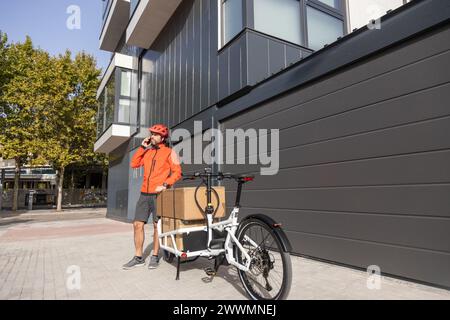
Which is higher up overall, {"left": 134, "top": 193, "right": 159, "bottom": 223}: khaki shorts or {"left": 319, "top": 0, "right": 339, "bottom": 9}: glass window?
{"left": 319, "top": 0, "right": 339, "bottom": 9}: glass window

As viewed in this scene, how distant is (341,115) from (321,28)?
4.39 metres

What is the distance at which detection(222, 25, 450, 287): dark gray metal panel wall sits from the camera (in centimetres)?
332

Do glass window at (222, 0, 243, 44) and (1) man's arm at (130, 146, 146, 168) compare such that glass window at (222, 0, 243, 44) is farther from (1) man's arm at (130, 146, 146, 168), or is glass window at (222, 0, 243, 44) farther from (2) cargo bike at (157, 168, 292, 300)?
(2) cargo bike at (157, 168, 292, 300)

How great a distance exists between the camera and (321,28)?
25.7 feet

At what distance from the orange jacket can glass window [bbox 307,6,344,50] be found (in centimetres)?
478

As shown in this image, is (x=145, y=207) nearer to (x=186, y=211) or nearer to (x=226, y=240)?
(x=186, y=211)

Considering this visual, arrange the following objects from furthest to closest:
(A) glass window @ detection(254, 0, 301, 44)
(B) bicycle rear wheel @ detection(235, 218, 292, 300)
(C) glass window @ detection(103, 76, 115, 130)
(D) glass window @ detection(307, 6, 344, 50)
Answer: (C) glass window @ detection(103, 76, 115, 130) → (D) glass window @ detection(307, 6, 344, 50) → (A) glass window @ detection(254, 0, 301, 44) → (B) bicycle rear wheel @ detection(235, 218, 292, 300)

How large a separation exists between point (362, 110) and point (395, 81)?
528 mm

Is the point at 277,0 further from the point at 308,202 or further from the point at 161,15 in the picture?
the point at 161,15

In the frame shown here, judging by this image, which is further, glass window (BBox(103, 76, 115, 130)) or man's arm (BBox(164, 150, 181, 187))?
glass window (BBox(103, 76, 115, 130))

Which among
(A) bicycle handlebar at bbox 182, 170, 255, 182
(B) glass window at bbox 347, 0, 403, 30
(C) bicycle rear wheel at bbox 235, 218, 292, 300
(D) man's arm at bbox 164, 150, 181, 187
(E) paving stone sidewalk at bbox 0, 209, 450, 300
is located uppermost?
(B) glass window at bbox 347, 0, 403, 30

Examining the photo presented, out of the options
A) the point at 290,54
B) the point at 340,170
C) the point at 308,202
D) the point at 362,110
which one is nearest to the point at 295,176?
the point at 308,202

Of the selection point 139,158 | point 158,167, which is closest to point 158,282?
point 158,167

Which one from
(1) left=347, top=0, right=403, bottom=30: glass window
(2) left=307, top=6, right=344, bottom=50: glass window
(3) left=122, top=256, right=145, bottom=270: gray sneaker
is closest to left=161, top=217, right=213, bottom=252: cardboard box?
(3) left=122, top=256, right=145, bottom=270: gray sneaker
